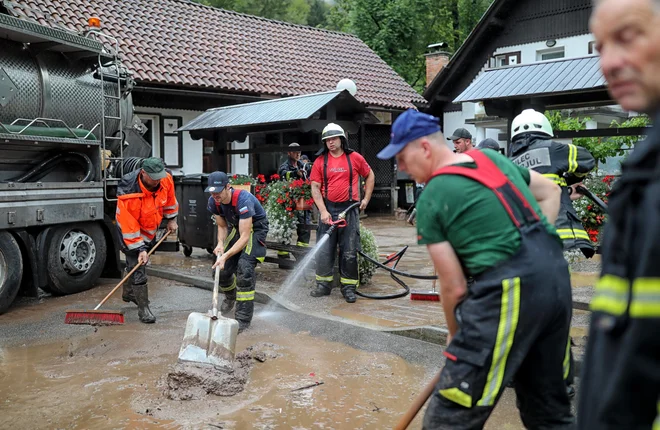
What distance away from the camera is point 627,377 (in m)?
1.36

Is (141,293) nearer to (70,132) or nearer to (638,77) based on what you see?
(70,132)

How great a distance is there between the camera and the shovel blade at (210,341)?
4961 millimetres

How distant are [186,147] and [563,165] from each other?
504 inches

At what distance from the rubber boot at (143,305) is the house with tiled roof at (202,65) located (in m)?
8.23

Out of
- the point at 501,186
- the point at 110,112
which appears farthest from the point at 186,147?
the point at 501,186

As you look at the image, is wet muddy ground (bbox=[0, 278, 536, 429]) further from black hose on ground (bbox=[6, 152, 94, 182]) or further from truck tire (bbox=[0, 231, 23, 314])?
black hose on ground (bbox=[6, 152, 94, 182])

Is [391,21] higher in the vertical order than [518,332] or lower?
higher

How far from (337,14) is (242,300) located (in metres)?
30.4

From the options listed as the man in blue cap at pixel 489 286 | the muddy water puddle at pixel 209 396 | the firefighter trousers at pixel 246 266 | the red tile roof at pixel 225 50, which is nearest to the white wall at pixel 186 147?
the red tile roof at pixel 225 50

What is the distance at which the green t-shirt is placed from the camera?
2.56 metres

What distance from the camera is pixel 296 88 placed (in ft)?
58.0

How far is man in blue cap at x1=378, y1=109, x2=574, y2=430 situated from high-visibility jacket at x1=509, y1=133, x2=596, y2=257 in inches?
84.5

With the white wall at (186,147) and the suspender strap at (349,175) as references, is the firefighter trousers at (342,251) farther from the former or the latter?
the white wall at (186,147)

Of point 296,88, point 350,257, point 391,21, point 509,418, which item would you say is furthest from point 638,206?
point 391,21
